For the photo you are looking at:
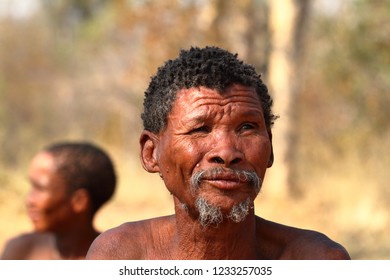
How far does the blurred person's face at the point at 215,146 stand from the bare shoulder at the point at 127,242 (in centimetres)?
27

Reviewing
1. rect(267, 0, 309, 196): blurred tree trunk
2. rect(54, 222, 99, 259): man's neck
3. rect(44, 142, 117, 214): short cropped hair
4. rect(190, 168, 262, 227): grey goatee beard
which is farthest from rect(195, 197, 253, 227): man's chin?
rect(267, 0, 309, 196): blurred tree trunk

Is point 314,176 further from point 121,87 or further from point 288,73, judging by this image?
point 121,87

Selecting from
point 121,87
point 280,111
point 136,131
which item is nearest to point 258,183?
point 280,111

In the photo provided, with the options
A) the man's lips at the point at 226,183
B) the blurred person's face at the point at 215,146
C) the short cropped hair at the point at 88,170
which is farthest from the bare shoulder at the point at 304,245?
the short cropped hair at the point at 88,170

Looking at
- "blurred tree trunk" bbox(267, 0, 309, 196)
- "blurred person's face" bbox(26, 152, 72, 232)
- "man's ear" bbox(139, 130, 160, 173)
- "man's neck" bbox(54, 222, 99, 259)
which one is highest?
"blurred tree trunk" bbox(267, 0, 309, 196)

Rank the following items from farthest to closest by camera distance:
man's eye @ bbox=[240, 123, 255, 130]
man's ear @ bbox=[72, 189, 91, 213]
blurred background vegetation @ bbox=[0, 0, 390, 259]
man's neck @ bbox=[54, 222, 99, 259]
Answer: blurred background vegetation @ bbox=[0, 0, 390, 259]
man's ear @ bbox=[72, 189, 91, 213]
man's neck @ bbox=[54, 222, 99, 259]
man's eye @ bbox=[240, 123, 255, 130]

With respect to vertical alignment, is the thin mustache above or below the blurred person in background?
below

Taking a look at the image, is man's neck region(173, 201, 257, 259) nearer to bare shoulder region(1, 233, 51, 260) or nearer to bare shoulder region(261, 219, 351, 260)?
bare shoulder region(261, 219, 351, 260)

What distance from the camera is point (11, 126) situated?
2308cm

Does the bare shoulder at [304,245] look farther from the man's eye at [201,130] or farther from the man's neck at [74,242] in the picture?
the man's neck at [74,242]

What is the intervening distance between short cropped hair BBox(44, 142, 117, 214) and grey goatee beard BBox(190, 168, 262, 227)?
2635 mm

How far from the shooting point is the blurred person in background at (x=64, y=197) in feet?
19.1

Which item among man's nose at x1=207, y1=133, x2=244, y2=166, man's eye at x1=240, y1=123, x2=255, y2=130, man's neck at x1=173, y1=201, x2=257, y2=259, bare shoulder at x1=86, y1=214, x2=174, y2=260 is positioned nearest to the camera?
man's nose at x1=207, y1=133, x2=244, y2=166

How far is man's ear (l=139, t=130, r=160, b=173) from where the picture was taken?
3.51 meters
